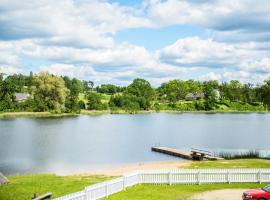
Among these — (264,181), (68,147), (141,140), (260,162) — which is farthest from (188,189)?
(141,140)

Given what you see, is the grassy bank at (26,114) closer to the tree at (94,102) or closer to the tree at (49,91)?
the tree at (49,91)

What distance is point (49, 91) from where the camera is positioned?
149250mm

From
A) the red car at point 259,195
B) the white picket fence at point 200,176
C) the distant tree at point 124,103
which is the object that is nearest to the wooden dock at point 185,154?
the white picket fence at point 200,176

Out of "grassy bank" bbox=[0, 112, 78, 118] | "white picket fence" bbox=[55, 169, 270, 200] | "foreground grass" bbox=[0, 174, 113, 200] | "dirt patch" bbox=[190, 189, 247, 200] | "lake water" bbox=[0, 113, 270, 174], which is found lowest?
"lake water" bbox=[0, 113, 270, 174]

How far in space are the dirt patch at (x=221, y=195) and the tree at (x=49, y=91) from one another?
406 ft

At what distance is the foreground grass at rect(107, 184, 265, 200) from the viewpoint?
27311 mm

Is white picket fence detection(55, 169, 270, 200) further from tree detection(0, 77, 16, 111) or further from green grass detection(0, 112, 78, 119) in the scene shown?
green grass detection(0, 112, 78, 119)

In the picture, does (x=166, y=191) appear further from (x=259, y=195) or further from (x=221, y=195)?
(x=259, y=195)

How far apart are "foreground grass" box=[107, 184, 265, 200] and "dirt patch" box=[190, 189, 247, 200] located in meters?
0.69

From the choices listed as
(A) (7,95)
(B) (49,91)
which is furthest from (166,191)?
(A) (7,95)

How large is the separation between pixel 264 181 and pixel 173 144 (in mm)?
48541

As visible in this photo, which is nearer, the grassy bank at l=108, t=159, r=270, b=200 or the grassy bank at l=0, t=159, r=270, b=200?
Result: the grassy bank at l=108, t=159, r=270, b=200

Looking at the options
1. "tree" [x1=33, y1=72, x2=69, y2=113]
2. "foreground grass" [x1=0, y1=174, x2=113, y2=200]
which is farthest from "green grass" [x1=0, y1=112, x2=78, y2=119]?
"foreground grass" [x1=0, y1=174, x2=113, y2=200]

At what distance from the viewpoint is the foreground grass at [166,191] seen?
27311mm
